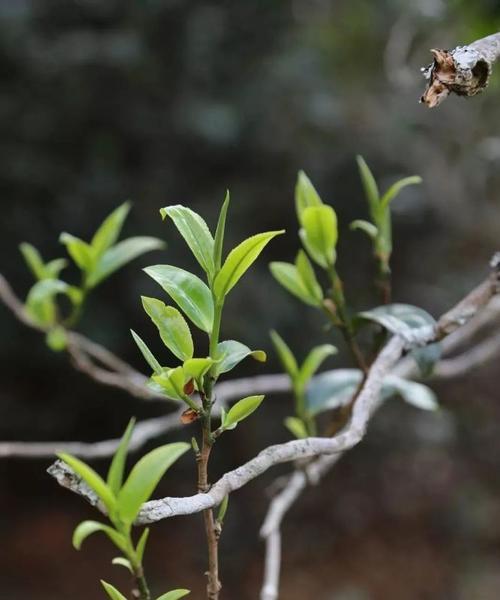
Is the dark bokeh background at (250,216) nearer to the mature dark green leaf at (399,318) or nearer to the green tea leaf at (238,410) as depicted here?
the mature dark green leaf at (399,318)

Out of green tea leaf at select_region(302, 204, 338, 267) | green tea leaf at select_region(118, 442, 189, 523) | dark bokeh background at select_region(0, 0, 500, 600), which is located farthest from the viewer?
dark bokeh background at select_region(0, 0, 500, 600)

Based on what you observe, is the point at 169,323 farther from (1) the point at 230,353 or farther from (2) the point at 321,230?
(2) the point at 321,230

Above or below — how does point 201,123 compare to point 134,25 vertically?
below

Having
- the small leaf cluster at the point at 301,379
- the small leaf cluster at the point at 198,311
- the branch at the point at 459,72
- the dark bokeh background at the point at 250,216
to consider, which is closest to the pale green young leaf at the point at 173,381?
the small leaf cluster at the point at 198,311

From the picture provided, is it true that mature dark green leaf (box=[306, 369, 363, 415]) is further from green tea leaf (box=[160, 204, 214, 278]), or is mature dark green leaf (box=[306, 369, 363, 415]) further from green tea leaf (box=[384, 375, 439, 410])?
green tea leaf (box=[160, 204, 214, 278])

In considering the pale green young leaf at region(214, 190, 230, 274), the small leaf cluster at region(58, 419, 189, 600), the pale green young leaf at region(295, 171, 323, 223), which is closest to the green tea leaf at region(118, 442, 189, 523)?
the small leaf cluster at region(58, 419, 189, 600)

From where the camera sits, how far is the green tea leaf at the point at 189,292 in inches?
17.6

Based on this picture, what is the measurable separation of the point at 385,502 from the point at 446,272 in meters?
0.88

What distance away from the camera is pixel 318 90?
2449 mm

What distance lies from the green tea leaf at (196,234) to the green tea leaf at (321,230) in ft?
0.70

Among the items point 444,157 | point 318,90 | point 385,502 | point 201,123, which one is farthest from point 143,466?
point 385,502

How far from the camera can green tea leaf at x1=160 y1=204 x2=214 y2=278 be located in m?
0.44

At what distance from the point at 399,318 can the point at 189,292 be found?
293mm

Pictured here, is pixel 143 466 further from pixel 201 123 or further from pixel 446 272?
pixel 446 272
